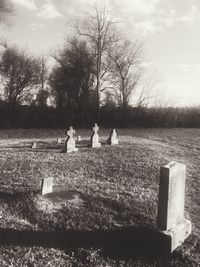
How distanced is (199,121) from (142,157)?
19.7 meters

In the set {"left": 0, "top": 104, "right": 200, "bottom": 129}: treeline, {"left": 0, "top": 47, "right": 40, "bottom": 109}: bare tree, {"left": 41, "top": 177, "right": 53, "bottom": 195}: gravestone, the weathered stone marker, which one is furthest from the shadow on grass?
{"left": 0, "top": 47, "right": 40, "bottom": 109}: bare tree

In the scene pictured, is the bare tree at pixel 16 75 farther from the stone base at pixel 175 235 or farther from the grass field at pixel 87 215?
the stone base at pixel 175 235

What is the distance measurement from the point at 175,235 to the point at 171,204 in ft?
1.80

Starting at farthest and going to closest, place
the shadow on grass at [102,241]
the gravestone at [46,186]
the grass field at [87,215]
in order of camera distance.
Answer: the gravestone at [46,186], the shadow on grass at [102,241], the grass field at [87,215]

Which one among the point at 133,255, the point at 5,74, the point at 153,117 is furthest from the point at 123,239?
the point at 5,74

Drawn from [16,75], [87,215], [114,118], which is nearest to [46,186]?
[87,215]

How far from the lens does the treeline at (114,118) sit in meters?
30.5

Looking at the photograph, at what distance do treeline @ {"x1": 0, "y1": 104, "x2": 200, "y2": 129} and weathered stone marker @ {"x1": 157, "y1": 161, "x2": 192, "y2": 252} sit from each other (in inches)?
983

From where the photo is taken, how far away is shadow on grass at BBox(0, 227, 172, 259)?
509cm

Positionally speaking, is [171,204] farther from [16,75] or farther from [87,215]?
[16,75]

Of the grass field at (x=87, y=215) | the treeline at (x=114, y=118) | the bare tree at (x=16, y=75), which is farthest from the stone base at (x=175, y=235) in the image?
the bare tree at (x=16, y=75)

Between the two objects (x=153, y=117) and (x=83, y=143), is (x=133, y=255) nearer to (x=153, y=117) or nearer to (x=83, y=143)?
(x=83, y=143)

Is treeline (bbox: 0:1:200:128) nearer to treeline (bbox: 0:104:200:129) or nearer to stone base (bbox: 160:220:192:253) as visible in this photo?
treeline (bbox: 0:104:200:129)

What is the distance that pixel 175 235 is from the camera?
5250 millimetres
